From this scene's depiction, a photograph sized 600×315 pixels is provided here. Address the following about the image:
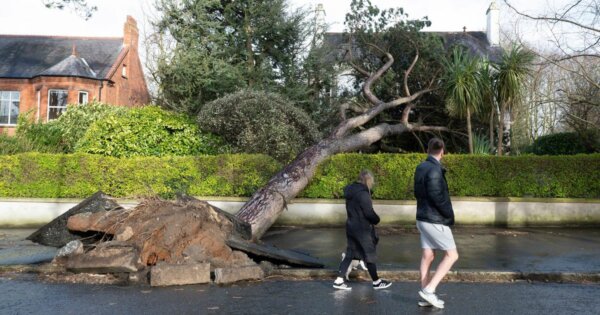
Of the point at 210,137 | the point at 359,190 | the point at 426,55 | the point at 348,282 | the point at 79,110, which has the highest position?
the point at 426,55

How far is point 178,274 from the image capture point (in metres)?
6.63

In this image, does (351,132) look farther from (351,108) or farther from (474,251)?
(474,251)

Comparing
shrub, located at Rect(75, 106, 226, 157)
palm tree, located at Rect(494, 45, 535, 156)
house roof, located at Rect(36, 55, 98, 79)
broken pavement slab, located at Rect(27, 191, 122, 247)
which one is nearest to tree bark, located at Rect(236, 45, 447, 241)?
broken pavement slab, located at Rect(27, 191, 122, 247)

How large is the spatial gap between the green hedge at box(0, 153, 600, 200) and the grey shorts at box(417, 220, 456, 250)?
270 inches

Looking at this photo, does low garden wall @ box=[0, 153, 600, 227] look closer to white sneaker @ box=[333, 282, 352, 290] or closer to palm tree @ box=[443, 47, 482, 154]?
palm tree @ box=[443, 47, 482, 154]

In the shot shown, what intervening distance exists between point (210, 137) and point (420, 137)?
24.8 feet

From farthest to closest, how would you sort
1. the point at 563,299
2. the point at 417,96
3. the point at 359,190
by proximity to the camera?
the point at 417,96, the point at 359,190, the point at 563,299

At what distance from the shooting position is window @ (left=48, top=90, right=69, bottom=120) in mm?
27328

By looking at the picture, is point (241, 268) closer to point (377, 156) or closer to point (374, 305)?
point (374, 305)

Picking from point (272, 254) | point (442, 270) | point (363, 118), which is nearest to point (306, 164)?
point (363, 118)

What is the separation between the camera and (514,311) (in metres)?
5.40

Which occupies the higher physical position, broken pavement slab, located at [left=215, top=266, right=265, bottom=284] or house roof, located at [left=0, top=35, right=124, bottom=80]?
house roof, located at [left=0, top=35, right=124, bottom=80]

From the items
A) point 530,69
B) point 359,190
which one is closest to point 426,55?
point 530,69

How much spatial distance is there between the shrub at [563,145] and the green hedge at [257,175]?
2.46 m
